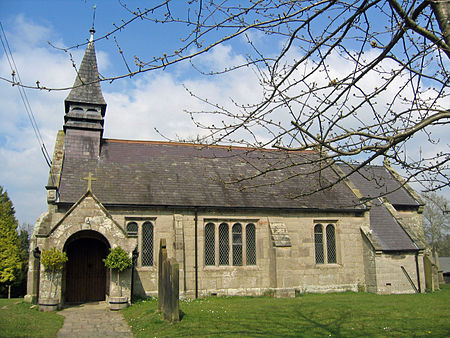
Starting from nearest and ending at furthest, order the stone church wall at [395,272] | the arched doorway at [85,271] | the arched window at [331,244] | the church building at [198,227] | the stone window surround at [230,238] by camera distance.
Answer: the arched doorway at [85,271], the church building at [198,227], the stone window surround at [230,238], the stone church wall at [395,272], the arched window at [331,244]

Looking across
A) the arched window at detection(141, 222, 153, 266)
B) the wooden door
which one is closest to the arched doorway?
the wooden door

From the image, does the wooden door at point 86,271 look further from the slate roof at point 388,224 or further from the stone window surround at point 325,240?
the slate roof at point 388,224

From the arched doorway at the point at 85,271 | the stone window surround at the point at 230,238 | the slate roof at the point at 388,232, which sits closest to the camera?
the arched doorway at the point at 85,271

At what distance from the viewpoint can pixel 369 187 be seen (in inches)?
1152

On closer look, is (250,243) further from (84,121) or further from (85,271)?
(84,121)

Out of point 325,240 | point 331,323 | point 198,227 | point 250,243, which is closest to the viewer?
point 331,323

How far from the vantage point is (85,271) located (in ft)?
62.8

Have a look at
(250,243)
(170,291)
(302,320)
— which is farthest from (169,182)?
(302,320)

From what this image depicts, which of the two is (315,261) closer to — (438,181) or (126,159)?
(126,159)

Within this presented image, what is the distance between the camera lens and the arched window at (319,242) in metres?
22.8

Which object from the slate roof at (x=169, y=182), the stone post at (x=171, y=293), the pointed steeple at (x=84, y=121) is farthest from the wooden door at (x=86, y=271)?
the stone post at (x=171, y=293)

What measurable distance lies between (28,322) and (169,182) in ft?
35.0

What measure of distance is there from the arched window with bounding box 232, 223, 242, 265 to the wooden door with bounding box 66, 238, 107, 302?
6.67 metres

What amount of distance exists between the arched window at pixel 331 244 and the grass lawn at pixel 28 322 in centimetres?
1478
